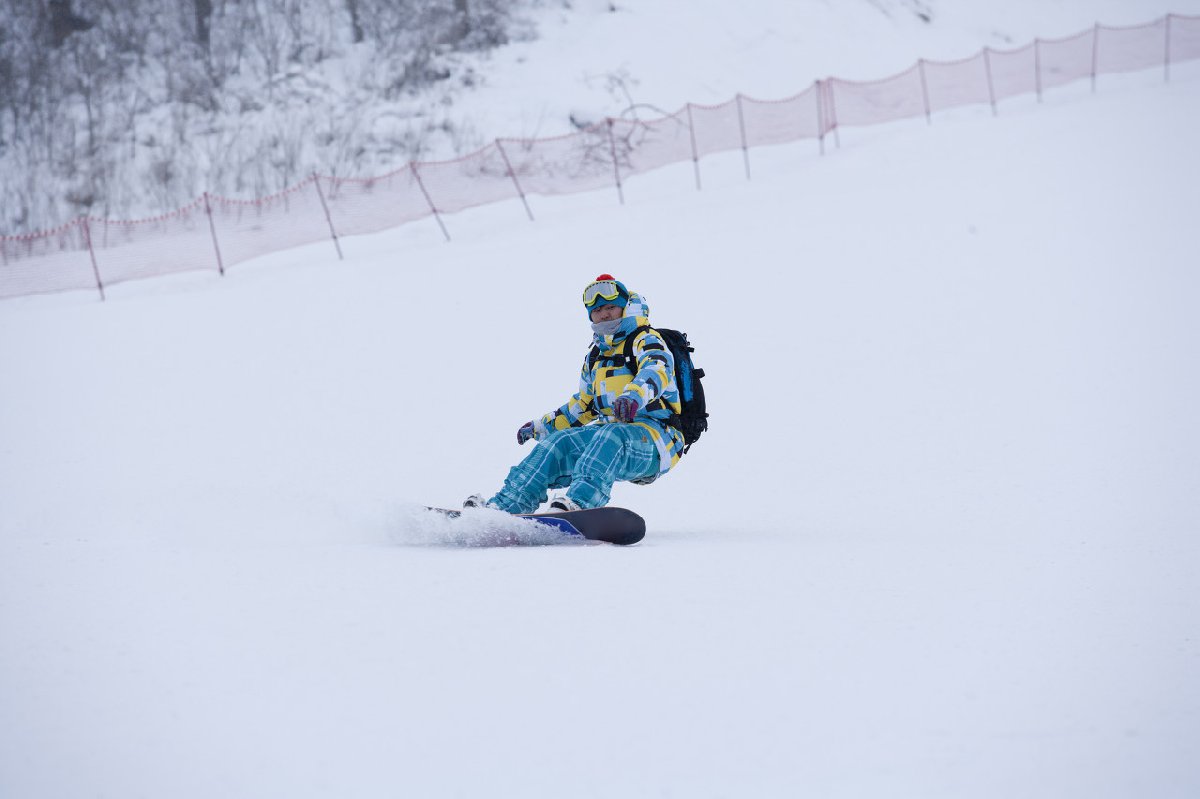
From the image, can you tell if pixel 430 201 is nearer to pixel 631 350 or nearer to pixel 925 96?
pixel 925 96

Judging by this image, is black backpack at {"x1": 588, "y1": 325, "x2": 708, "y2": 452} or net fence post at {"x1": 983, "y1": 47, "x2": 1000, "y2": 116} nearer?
black backpack at {"x1": 588, "y1": 325, "x2": 708, "y2": 452}

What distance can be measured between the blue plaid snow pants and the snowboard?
0.19m

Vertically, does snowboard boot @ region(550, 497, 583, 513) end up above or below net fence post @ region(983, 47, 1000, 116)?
below

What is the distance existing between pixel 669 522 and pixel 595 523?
79.1 inches

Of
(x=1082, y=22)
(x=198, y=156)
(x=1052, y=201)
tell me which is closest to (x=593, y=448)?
(x=1052, y=201)

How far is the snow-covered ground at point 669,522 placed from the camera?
234 centimetres

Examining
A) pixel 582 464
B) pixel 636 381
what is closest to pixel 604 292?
pixel 636 381

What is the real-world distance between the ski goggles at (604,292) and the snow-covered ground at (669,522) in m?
1.27

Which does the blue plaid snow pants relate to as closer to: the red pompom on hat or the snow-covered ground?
the snow-covered ground

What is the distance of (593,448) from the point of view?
16.5 ft

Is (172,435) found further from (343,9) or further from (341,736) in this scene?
(343,9)

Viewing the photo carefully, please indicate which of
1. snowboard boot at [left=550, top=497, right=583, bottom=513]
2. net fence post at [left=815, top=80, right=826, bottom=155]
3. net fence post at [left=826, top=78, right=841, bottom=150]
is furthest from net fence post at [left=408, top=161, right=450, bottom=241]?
snowboard boot at [left=550, top=497, right=583, bottom=513]

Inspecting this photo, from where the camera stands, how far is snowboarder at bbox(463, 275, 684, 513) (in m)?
5.00

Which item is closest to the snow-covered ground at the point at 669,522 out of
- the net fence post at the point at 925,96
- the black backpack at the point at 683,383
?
the black backpack at the point at 683,383
